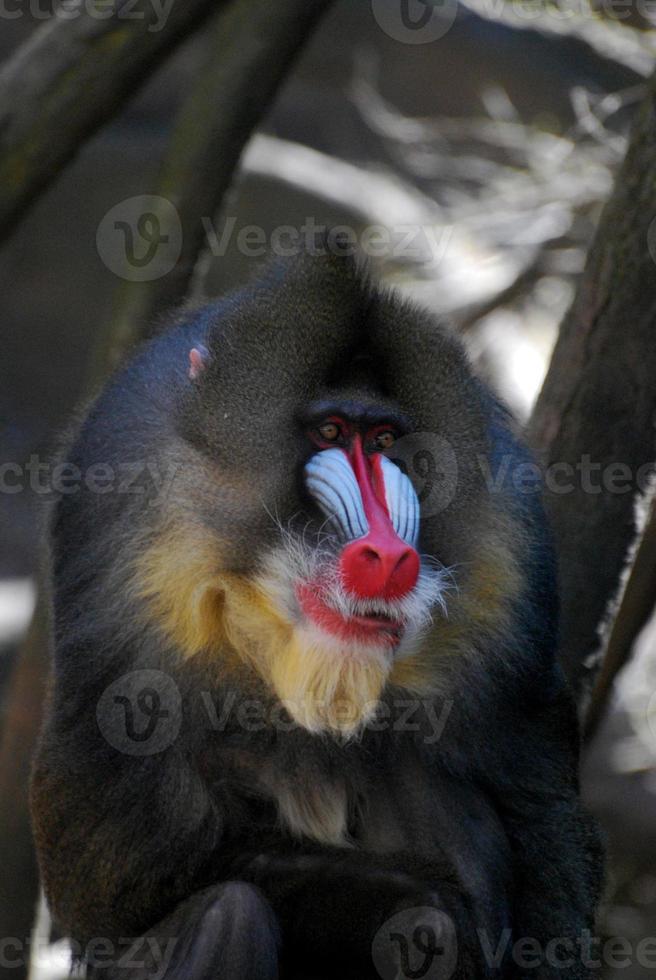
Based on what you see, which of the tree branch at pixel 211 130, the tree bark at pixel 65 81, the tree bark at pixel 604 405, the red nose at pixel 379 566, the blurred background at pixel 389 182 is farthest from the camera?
the blurred background at pixel 389 182

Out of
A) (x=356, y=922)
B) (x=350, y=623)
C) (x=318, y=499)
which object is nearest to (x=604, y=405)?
(x=318, y=499)

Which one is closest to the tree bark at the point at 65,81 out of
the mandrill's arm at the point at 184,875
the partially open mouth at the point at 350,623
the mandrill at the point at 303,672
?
the mandrill at the point at 303,672

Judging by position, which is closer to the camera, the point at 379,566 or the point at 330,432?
the point at 379,566

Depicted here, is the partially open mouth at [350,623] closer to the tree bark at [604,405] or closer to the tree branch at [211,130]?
the tree bark at [604,405]

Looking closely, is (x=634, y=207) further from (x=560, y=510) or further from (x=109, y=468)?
(x=109, y=468)

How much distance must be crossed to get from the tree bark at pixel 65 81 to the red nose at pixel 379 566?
9.37ft

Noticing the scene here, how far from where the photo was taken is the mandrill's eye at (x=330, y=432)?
315 centimetres

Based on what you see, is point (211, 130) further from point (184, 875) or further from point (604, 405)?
point (184, 875)

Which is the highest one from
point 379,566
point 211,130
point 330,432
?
point 211,130

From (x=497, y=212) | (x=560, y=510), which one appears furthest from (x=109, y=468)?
(x=497, y=212)

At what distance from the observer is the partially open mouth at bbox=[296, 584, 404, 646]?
2.89 m

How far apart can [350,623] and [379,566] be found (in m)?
0.19

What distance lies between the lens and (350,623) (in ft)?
9.52

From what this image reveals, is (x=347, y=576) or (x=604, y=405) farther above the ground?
(x=604, y=405)
